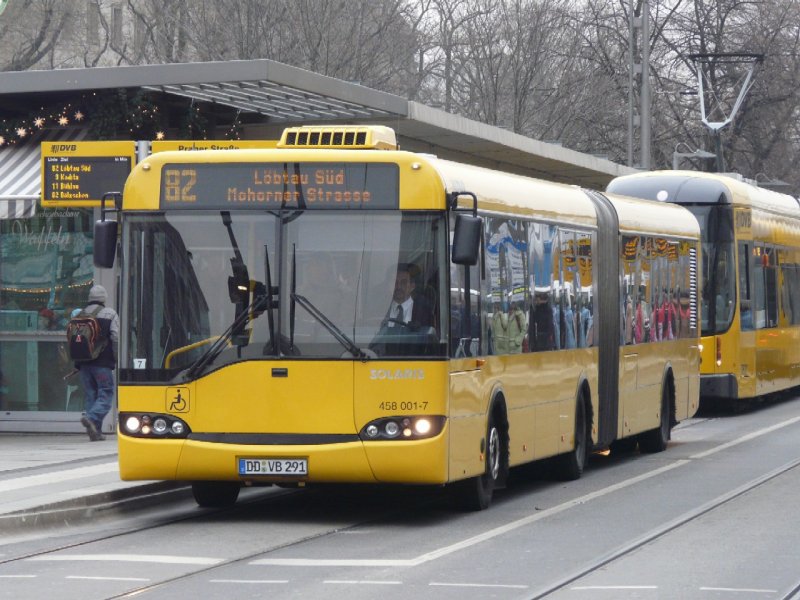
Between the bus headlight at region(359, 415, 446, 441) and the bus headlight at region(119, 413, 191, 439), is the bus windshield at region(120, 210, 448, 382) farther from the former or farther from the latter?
the bus headlight at region(359, 415, 446, 441)

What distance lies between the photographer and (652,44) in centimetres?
5838

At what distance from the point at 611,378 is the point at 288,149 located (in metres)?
6.09

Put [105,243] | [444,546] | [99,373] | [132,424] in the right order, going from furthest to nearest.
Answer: [99,373] → [105,243] → [132,424] → [444,546]

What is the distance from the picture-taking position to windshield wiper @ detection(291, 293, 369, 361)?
1290 centimetres

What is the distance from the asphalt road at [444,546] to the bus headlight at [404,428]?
667 millimetres

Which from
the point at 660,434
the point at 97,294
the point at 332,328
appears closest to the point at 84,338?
the point at 97,294

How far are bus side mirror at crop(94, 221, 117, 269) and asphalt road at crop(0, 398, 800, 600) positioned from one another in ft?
6.33

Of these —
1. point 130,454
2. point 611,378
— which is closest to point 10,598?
point 130,454

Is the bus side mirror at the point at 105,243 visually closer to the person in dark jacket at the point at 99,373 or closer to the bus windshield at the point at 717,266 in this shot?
the person in dark jacket at the point at 99,373

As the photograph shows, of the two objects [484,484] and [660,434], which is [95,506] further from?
[660,434]

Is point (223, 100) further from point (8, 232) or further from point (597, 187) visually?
point (597, 187)

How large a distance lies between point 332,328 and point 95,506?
8.30ft

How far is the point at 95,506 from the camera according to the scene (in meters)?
14.0

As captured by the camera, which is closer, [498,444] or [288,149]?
[288,149]
